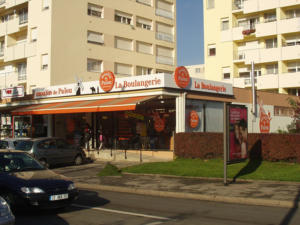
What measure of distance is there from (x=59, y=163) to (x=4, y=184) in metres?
11.5

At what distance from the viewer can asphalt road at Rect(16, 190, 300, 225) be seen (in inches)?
312

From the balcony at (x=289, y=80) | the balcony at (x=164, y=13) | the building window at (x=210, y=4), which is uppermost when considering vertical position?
the building window at (x=210, y=4)

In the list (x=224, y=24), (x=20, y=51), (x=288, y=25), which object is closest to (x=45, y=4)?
(x=20, y=51)

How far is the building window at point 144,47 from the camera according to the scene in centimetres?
4254

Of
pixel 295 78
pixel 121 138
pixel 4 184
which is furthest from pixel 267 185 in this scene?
pixel 295 78

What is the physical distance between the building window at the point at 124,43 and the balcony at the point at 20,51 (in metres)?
8.65

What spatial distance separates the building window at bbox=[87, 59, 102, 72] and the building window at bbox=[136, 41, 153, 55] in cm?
545

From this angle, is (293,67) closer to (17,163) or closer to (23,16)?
(23,16)

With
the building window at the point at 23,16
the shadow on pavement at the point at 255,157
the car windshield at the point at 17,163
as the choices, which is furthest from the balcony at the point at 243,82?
the car windshield at the point at 17,163

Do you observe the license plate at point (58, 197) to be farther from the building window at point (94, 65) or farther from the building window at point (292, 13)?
the building window at point (292, 13)

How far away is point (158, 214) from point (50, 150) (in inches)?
457

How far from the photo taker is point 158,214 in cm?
880

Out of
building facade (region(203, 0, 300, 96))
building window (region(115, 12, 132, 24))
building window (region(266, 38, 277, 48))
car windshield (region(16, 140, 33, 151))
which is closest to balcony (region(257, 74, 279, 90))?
building facade (region(203, 0, 300, 96))

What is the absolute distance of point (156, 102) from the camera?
24438 millimetres
